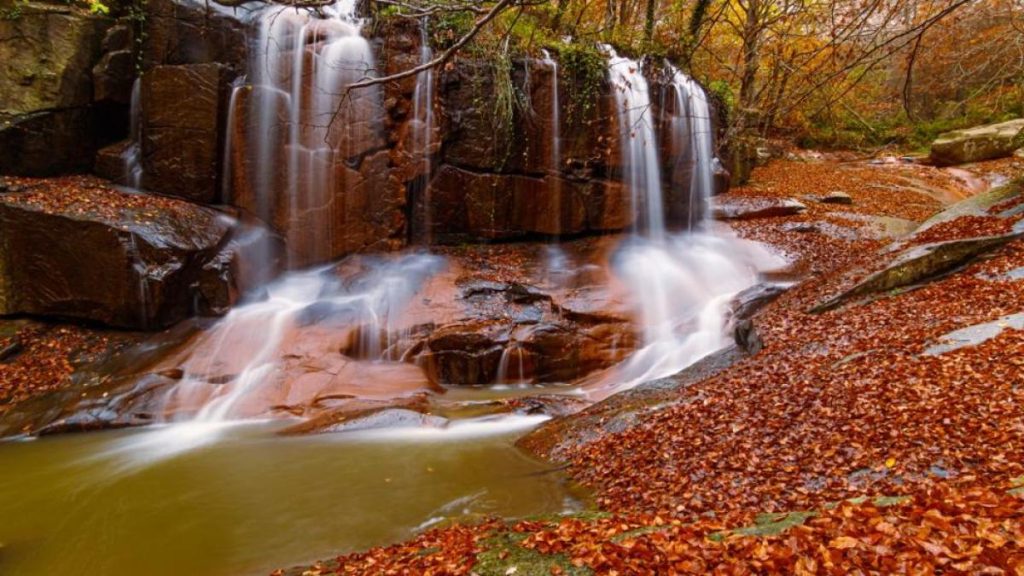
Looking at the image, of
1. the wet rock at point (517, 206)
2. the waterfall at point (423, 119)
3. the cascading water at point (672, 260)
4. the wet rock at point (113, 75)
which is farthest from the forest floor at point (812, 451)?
the waterfall at point (423, 119)

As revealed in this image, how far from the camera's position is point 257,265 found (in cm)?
1141

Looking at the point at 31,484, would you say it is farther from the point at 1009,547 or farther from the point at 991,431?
the point at 991,431

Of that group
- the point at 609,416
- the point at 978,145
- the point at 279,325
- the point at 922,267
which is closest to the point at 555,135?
the point at 279,325

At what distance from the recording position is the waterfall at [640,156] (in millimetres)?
13350

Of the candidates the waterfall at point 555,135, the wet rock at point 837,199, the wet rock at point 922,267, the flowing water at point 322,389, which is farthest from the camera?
the wet rock at point 837,199

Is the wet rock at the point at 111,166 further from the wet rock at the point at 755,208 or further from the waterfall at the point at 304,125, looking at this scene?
the wet rock at the point at 755,208

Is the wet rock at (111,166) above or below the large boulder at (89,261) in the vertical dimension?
above

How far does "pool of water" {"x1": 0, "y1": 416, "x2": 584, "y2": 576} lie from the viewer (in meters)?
4.68

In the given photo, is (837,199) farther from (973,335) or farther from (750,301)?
(973,335)

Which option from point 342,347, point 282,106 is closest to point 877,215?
point 342,347

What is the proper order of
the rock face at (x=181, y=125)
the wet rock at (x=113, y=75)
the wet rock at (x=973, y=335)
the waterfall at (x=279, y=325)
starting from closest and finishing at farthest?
1. the wet rock at (x=973, y=335)
2. the waterfall at (x=279, y=325)
3. the rock face at (x=181, y=125)
4. the wet rock at (x=113, y=75)

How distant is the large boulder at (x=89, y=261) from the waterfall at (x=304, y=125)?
8.64 feet

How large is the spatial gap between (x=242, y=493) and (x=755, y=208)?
14.0 m

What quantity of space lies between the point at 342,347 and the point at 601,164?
7.60m
